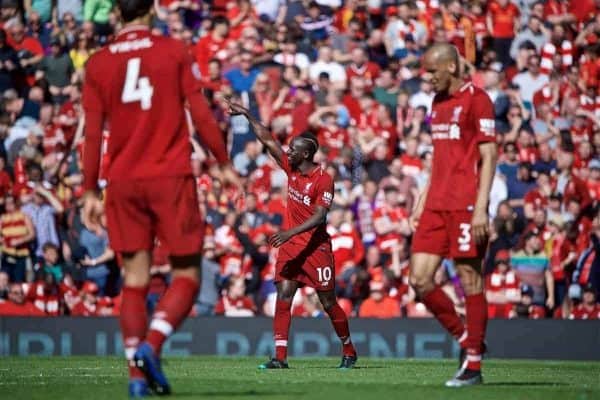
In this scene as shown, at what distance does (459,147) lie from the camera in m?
11.4

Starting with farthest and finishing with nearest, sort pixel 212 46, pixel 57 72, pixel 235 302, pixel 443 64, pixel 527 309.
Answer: pixel 212 46
pixel 57 72
pixel 235 302
pixel 527 309
pixel 443 64

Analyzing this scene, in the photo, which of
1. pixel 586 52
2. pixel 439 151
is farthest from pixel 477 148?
pixel 586 52

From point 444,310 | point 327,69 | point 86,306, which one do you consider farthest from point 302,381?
point 327,69

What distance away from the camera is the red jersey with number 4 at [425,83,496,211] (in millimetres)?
11328

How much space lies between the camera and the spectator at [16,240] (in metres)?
22.2

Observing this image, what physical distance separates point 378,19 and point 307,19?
4.20ft

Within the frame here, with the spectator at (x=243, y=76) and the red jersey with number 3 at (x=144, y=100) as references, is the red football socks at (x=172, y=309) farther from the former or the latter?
the spectator at (x=243, y=76)

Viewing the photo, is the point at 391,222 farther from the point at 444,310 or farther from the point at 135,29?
the point at 135,29

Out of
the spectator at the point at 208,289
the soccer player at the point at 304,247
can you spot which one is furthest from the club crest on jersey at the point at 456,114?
the spectator at the point at 208,289

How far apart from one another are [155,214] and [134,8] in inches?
55.2

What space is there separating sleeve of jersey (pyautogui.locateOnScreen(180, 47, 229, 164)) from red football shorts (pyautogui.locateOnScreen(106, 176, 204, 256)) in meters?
0.29

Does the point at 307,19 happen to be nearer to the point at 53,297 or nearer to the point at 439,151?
the point at 53,297

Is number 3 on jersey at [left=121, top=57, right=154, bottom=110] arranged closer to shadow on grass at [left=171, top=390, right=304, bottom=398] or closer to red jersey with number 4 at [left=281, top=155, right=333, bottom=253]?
shadow on grass at [left=171, top=390, right=304, bottom=398]

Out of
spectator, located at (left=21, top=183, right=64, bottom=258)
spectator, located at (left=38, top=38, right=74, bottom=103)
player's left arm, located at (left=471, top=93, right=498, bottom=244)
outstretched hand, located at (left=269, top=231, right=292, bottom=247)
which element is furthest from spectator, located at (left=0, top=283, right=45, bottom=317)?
player's left arm, located at (left=471, top=93, right=498, bottom=244)
